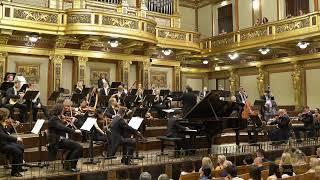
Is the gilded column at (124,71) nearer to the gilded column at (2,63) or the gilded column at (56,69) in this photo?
the gilded column at (56,69)

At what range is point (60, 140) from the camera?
6.57 meters

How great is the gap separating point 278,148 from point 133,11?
30.6ft

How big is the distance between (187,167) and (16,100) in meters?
4.71

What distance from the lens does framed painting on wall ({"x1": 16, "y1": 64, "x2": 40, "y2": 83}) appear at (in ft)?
45.5

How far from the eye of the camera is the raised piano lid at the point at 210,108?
342 inches

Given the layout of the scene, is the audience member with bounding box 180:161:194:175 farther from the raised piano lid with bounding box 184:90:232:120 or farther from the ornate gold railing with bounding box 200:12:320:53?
the ornate gold railing with bounding box 200:12:320:53

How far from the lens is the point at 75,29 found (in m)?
13.3

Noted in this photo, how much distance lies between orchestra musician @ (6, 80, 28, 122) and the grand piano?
13.4 ft

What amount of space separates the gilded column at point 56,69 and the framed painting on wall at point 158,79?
185 inches

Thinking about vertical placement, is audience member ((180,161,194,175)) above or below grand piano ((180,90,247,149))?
below

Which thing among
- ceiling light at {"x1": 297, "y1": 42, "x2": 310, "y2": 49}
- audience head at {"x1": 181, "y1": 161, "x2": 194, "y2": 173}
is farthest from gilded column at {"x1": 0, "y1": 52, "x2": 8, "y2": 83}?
ceiling light at {"x1": 297, "y1": 42, "x2": 310, "y2": 49}

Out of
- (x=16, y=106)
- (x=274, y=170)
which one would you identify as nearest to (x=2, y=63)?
(x=16, y=106)

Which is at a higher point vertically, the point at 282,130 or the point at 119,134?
the point at 119,134

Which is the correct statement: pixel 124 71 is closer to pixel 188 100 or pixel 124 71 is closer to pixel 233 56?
pixel 233 56
